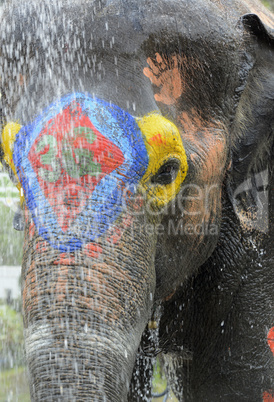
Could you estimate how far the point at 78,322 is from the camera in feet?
5.45

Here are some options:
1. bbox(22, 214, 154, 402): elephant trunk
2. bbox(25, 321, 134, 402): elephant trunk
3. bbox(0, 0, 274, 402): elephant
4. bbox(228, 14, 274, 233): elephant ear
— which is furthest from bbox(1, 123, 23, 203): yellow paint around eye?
bbox(228, 14, 274, 233): elephant ear

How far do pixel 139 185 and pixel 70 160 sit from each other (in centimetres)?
27

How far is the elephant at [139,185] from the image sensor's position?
1.72m

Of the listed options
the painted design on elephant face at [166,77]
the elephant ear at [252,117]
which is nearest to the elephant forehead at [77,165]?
the painted design on elephant face at [166,77]

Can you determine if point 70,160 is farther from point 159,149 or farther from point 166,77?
point 166,77

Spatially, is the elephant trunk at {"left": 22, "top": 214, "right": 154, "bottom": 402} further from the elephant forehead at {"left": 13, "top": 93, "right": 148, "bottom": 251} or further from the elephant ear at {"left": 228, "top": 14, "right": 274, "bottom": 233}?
the elephant ear at {"left": 228, "top": 14, "right": 274, "bottom": 233}

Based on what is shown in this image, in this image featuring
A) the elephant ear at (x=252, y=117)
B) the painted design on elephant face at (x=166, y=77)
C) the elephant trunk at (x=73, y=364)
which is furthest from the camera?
the elephant ear at (x=252, y=117)

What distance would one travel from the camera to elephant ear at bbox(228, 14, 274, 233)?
242cm

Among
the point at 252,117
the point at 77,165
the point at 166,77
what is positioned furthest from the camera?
the point at 252,117

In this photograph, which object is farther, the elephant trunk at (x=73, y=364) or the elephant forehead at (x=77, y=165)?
the elephant forehead at (x=77, y=165)

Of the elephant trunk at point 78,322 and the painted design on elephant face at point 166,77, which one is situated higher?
the painted design on elephant face at point 166,77

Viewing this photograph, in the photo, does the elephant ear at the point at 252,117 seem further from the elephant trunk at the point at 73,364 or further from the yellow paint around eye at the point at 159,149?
the elephant trunk at the point at 73,364

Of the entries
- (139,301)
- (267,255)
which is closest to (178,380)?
(267,255)

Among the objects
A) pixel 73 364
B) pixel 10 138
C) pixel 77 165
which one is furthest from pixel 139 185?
pixel 73 364
